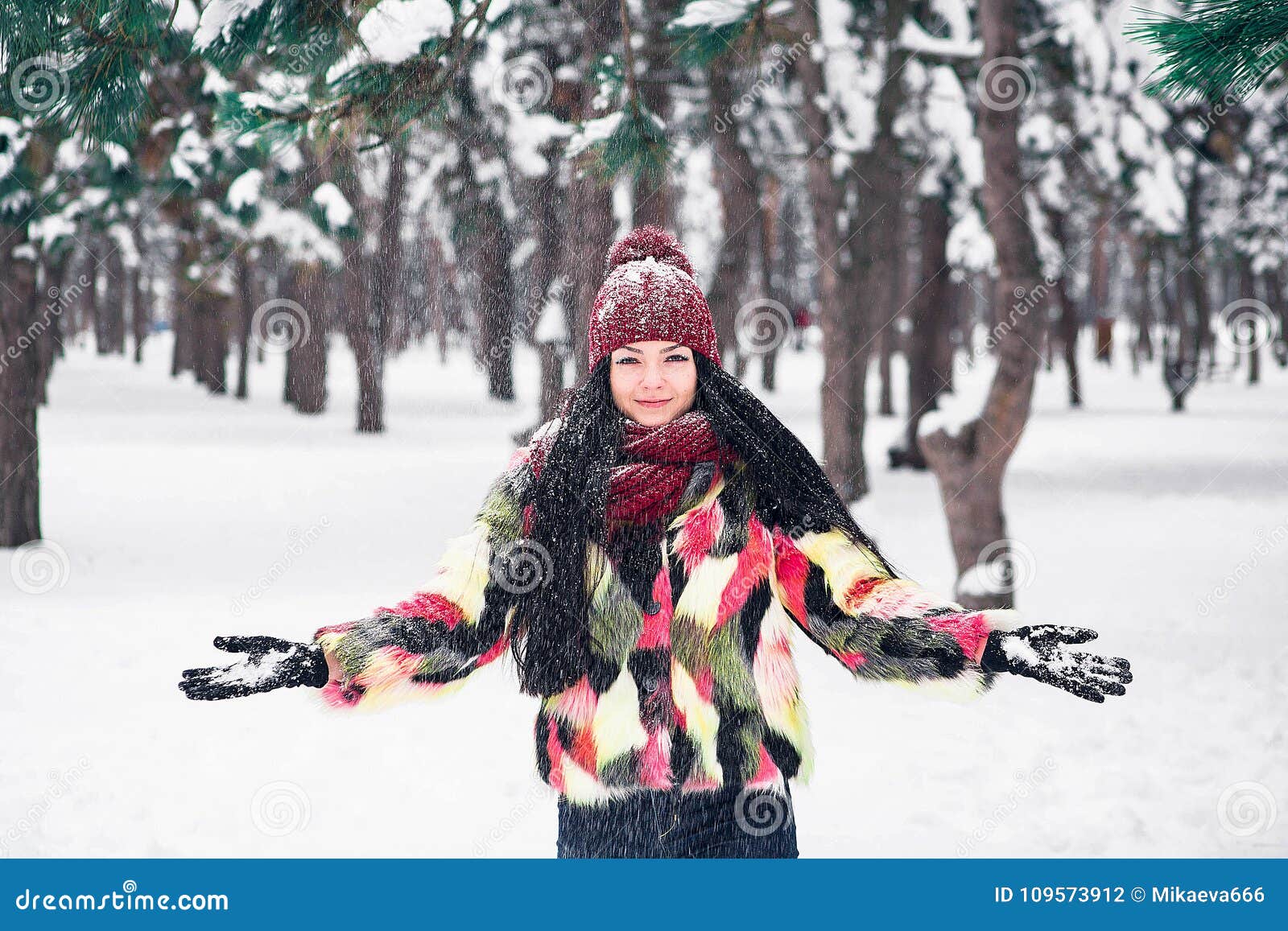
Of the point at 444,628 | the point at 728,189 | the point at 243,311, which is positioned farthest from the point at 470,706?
the point at 243,311

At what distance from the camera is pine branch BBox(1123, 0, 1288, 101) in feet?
10.3

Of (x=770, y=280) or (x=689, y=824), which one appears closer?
(x=689, y=824)

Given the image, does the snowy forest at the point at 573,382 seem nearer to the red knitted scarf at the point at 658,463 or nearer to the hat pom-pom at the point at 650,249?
the hat pom-pom at the point at 650,249

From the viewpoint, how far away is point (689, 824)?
7.42 ft

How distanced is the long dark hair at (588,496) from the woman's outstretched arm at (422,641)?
50mm

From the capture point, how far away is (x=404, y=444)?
19469mm

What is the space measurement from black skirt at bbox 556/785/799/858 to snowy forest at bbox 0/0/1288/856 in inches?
89.7

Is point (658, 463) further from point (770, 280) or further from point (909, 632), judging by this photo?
point (770, 280)

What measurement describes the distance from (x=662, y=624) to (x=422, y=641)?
0.47 m

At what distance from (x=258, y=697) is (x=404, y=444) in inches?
530

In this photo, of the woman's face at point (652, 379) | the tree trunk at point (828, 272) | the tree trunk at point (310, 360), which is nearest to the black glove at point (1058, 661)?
the woman's face at point (652, 379)

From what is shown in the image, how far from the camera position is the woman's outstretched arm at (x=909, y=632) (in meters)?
2.08

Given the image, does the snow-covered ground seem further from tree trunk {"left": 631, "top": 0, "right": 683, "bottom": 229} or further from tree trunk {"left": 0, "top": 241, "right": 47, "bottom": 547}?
tree trunk {"left": 631, "top": 0, "right": 683, "bottom": 229}

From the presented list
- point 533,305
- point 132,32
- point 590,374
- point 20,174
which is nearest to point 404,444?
point 533,305
